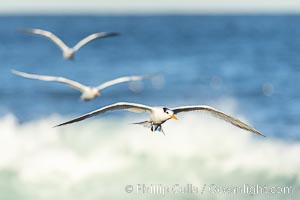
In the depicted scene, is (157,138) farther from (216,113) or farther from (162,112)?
(216,113)

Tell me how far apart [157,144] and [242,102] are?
9361 millimetres

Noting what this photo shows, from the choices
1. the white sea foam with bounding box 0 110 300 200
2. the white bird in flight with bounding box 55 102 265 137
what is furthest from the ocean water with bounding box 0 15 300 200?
the white bird in flight with bounding box 55 102 265 137

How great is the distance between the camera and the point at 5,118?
1435 inches

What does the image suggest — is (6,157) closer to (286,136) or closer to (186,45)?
(286,136)

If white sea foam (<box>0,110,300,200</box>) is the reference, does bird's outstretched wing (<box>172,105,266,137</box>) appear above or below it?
below

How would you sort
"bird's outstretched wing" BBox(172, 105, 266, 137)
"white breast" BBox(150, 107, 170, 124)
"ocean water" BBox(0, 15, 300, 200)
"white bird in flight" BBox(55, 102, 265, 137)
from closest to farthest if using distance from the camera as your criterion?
"bird's outstretched wing" BBox(172, 105, 266, 137) < "white bird in flight" BBox(55, 102, 265, 137) < "white breast" BBox(150, 107, 170, 124) < "ocean water" BBox(0, 15, 300, 200)

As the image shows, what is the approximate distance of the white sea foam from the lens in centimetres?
2541

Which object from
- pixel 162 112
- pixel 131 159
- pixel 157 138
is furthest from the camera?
pixel 157 138

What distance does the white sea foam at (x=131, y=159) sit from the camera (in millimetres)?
25406

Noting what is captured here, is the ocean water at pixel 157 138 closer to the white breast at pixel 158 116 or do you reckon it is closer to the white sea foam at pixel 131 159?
the white sea foam at pixel 131 159

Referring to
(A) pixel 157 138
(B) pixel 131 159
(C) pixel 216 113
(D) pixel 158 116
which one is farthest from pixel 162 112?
(A) pixel 157 138

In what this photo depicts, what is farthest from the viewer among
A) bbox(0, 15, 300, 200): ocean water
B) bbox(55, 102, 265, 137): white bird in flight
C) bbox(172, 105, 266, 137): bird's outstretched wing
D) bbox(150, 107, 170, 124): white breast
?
bbox(0, 15, 300, 200): ocean water

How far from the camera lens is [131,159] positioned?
94.7 ft

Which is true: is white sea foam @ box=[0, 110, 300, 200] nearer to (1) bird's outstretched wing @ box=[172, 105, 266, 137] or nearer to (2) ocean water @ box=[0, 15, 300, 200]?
(2) ocean water @ box=[0, 15, 300, 200]
